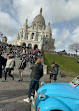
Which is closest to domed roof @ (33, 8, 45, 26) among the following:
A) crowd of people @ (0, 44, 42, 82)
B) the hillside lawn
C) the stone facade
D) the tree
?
the stone facade

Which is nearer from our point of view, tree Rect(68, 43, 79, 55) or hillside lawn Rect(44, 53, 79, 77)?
hillside lawn Rect(44, 53, 79, 77)

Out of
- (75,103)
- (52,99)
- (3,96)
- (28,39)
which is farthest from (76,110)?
A: (28,39)

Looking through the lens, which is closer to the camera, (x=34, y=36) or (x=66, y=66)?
(x=66, y=66)

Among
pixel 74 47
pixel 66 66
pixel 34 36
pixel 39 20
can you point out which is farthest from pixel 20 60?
pixel 39 20

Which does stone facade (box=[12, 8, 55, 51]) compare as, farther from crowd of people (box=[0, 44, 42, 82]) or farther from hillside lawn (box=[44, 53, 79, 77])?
crowd of people (box=[0, 44, 42, 82])

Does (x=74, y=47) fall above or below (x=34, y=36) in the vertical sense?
below

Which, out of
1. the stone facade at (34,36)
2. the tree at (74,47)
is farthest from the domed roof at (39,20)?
the tree at (74,47)

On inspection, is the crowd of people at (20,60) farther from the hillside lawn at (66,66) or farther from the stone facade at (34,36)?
the stone facade at (34,36)

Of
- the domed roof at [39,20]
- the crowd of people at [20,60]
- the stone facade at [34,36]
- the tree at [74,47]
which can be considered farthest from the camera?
the domed roof at [39,20]

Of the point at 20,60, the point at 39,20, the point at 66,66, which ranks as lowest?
the point at 66,66

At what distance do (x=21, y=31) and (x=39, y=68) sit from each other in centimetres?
8336

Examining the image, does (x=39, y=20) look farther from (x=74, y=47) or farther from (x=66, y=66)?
(x=66, y=66)

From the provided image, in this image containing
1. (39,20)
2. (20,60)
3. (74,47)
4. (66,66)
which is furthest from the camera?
(39,20)

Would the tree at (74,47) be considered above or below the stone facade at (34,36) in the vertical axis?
below
